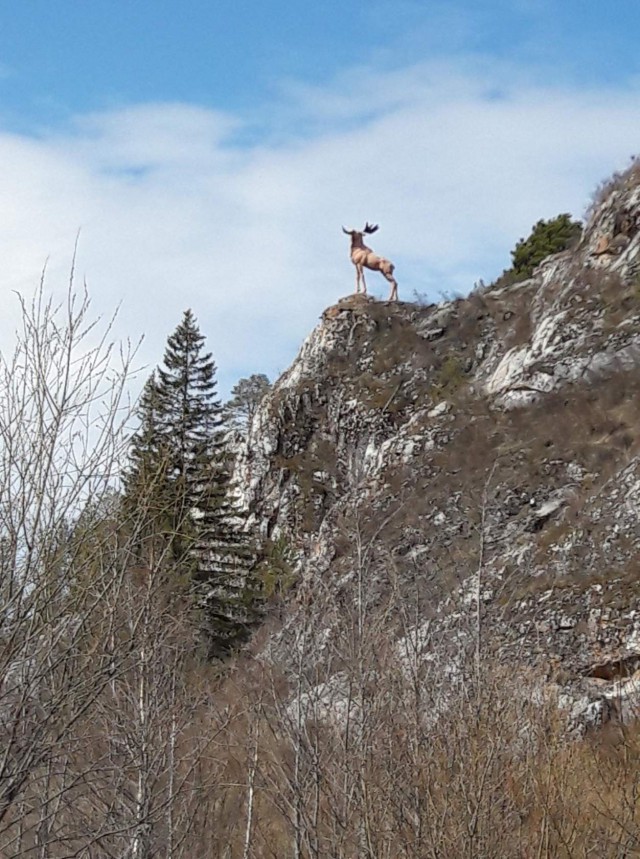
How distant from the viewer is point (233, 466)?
108ft

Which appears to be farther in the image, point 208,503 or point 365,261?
point 365,261

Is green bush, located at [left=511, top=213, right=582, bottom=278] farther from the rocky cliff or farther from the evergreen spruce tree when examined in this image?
the evergreen spruce tree

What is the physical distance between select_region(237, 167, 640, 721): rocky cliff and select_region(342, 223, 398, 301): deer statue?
1192mm

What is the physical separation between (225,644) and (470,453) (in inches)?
318

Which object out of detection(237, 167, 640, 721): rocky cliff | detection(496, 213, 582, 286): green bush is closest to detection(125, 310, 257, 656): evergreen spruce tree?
detection(237, 167, 640, 721): rocky cliff

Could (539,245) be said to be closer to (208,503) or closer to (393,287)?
(393,287)

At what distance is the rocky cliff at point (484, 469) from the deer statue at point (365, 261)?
3.91 feet

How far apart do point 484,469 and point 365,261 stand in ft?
43.0

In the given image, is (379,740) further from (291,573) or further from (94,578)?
(291,573)

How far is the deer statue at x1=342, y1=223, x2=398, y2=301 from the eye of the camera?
113 feet

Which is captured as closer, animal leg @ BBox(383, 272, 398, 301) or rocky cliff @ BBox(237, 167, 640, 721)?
rocky cliff @ BBox(237, 167, 640, 721)

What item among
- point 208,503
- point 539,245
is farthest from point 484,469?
point 539,245

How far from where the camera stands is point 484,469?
2388 centimetres

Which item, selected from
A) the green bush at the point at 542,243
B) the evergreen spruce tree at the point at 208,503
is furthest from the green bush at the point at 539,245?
the evergreen spruce tree at the point at 208,503
